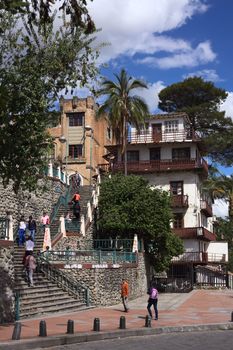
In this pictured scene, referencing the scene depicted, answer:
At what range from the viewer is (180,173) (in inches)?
1975

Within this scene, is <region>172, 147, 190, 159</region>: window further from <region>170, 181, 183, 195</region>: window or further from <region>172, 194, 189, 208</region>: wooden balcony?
<region>172, 194, 189, 208</region>: wooden balcony

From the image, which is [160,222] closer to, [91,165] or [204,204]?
[204,204]

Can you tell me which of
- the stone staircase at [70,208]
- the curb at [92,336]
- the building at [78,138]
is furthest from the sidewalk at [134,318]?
the building at [78,138]

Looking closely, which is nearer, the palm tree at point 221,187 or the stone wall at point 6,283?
the stone wall at point 6,283

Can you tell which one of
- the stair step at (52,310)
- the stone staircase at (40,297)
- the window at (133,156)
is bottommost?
the stair step at (52,310)

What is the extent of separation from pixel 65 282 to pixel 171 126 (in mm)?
30093

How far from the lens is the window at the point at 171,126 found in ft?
170

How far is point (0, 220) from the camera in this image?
1961cm

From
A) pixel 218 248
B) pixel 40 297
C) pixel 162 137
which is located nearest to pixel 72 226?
pixel 40 297

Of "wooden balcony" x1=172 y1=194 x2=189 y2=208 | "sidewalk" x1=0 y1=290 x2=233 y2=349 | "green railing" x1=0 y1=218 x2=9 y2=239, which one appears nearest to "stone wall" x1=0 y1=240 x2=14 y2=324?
"green railing" x1=0 y1=218 x2=9 y2=239

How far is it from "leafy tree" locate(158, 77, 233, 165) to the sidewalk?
28149mm

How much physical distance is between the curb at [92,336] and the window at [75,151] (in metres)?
40.7

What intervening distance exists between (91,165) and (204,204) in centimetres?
1271

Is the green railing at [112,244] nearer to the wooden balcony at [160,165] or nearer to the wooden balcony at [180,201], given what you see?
the wooden balcony at [180,201]
